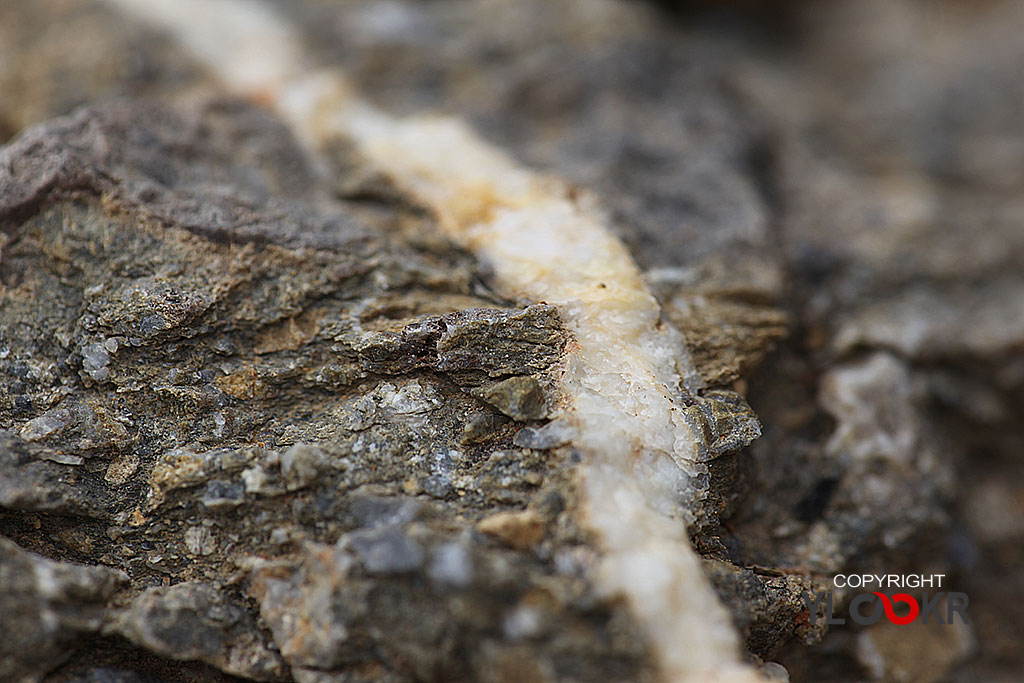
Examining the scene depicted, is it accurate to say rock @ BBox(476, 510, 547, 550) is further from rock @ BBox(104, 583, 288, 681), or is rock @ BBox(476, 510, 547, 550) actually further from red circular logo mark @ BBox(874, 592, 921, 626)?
red circular logo mark @ BBox(874, 592, 921, 626)

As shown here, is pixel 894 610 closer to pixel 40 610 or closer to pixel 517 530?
pixel 517 530

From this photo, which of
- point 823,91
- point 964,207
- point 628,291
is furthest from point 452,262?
point 823,91

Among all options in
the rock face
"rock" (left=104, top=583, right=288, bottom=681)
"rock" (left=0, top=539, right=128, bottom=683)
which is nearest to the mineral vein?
the rock face

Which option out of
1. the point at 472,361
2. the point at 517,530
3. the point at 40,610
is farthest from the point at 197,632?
the point at 472,361

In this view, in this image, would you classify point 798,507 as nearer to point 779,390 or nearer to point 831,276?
point 779,390

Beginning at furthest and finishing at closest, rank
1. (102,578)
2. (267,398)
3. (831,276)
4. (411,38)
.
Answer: (411,38) < (831,276) < (267,398) < (102,578)

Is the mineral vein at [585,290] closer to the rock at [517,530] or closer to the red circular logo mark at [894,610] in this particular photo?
the rock at [517,530]

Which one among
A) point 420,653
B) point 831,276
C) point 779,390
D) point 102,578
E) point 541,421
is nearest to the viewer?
point 420,653

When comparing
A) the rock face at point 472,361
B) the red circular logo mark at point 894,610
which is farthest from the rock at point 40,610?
the red circular logo mark at point 894,610
